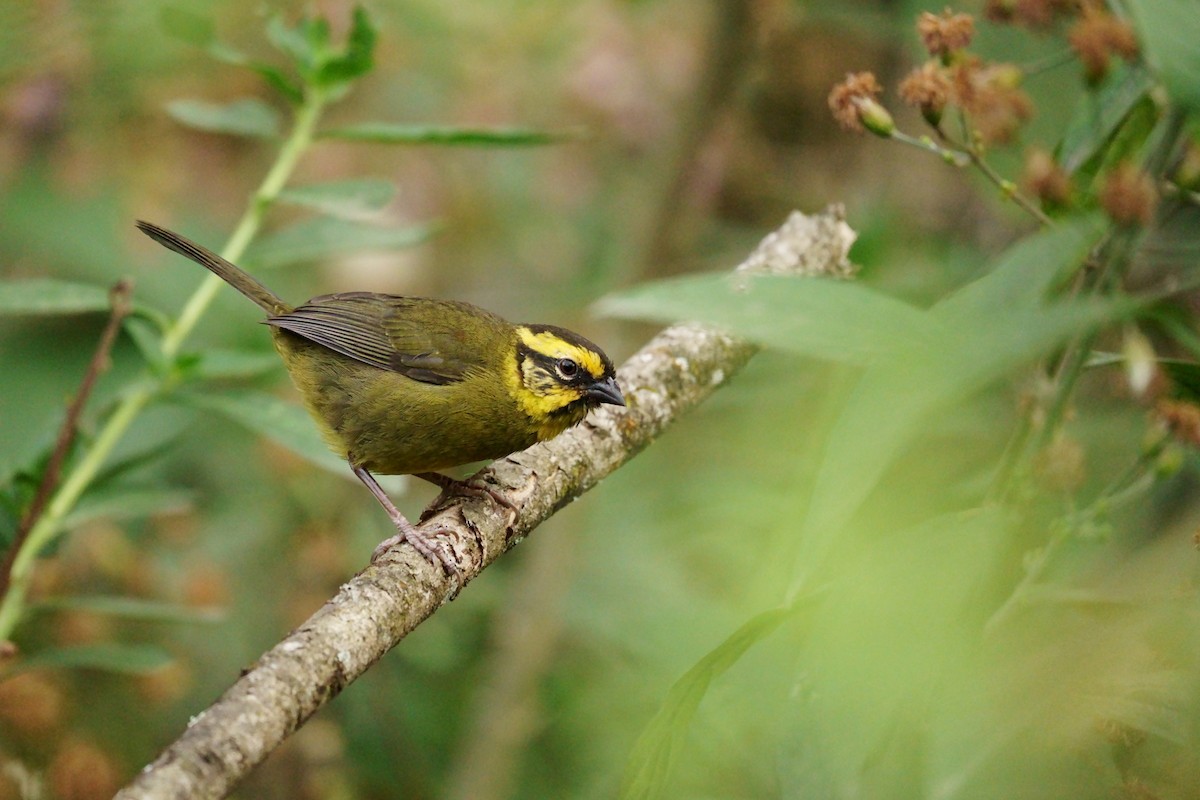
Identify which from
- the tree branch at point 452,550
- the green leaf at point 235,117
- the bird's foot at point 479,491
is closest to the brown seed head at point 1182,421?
the tree branch at point 452,550

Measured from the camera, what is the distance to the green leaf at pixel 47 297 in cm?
279

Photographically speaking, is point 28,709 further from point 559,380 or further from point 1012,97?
point 1012,97

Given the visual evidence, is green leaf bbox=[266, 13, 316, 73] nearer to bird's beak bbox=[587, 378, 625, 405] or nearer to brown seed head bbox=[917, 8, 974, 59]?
bird's beak bbox=[587, 378, 625, 405]

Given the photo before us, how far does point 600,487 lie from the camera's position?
547cm

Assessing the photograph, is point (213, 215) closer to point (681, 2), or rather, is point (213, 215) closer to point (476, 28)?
point (476, 28)

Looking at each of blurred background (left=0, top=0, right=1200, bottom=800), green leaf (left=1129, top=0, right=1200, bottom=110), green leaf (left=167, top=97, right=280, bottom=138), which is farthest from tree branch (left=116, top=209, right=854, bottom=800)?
green leaf (left=1129, top=0, right=1200, bottom=110)

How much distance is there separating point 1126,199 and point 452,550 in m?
1.64

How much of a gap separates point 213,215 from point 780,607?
5558 millimetres

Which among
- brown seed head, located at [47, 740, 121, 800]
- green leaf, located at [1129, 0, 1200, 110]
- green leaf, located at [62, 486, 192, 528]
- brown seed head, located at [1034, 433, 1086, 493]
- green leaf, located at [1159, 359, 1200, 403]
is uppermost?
green leaf, located at [1129, 0, 1200, 110]

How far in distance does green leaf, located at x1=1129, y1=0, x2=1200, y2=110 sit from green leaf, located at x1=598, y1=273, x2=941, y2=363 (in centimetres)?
39

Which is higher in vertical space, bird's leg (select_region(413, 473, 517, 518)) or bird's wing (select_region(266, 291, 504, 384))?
bird's leg (select_region(413, 473, 517, 518))

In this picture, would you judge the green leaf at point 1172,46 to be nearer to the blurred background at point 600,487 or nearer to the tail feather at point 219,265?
the blurred background at point 600,487

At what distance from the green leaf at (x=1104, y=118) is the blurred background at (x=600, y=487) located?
0.13m

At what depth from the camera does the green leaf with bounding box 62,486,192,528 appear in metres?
2.88
